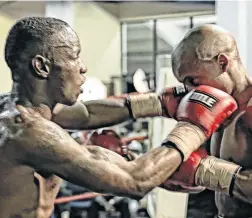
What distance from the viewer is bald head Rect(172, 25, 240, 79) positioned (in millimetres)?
1766

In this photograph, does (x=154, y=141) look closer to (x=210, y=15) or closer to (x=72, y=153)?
(x=72, y=153)

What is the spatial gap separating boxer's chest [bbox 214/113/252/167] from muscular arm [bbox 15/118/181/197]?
17.9 inches

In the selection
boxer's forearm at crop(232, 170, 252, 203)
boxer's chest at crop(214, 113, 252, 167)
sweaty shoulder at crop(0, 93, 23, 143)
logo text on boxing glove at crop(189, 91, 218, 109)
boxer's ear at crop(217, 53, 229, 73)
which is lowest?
boxer's forearm at crop(232, 170, 252, 203)

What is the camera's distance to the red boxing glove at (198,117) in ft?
4.88

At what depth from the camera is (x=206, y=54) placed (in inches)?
69.4

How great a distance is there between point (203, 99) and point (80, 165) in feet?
1.37

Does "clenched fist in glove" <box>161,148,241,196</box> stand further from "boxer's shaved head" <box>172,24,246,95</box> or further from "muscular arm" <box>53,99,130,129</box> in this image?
"muscular arm" <box>53,99,130,129</box>

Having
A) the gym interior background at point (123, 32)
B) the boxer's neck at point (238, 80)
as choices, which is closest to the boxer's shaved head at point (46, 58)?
the boxer's neck at point (238, 80)

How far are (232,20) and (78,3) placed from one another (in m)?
5.28

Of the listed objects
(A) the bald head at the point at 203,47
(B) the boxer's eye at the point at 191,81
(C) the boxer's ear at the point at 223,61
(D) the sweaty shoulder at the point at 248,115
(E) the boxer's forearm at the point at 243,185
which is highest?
(A) the bald head at the point at 203,47

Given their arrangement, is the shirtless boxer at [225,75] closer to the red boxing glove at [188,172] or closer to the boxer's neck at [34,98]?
the red boxing glove at [188,172]

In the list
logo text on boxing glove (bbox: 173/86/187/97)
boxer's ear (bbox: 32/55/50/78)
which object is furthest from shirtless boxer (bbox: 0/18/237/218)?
logo text on boxing glove (bbox: 173/86/187/97)

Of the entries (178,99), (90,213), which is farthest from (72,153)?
(90,213)

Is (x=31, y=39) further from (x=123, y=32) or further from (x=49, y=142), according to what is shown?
(x=123, y=32)
